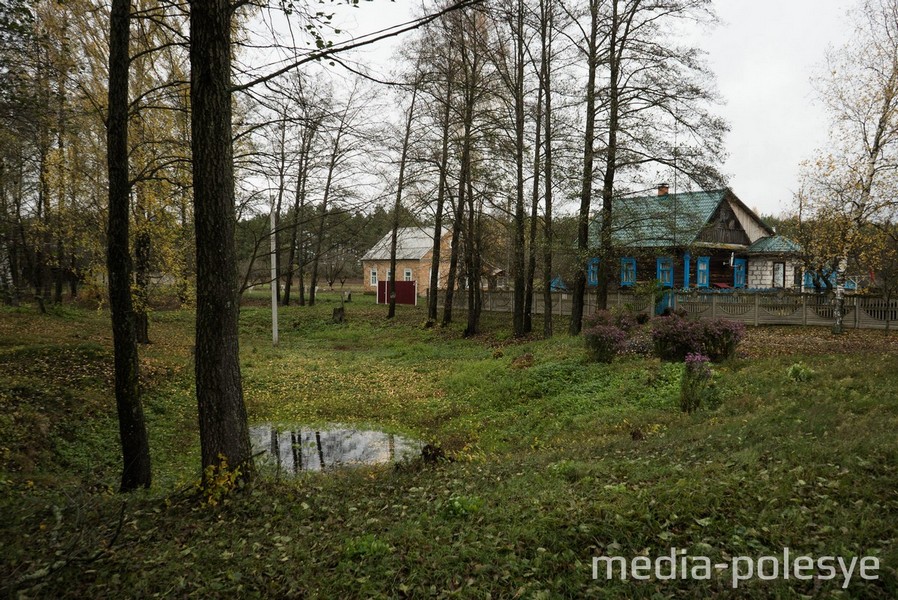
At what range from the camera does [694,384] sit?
8.95 metres

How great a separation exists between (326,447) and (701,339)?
28.1ft

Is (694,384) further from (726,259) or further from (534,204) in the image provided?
(726,259)

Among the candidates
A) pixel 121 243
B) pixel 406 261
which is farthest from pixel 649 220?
pixel 406 261

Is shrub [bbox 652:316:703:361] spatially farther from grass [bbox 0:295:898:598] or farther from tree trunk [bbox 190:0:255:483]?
tree trunk [bbox 190:0:255:483]

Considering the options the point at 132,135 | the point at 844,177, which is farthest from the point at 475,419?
the point at 844,177

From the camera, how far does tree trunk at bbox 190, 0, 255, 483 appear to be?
5.02 m

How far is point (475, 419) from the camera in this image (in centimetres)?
1063

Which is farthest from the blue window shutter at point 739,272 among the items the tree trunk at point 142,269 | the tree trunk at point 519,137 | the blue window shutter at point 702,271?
the tree trunk at point 142,269

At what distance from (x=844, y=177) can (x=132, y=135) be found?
2057 centimetres

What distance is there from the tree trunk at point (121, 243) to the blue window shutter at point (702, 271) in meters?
29.4

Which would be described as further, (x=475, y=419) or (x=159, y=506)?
(x=475, y=419)

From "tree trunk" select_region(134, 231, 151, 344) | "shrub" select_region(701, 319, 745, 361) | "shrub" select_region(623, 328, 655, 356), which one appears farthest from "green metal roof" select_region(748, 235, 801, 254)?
"tree trunk" select_region(134, 231, 151, 344)

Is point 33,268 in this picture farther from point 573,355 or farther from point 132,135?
point 573,355

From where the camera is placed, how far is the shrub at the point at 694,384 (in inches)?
348
